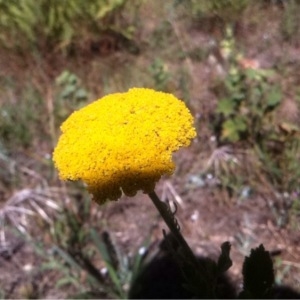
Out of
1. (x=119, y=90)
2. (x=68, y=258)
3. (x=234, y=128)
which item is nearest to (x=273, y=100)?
(x=234, y=128)

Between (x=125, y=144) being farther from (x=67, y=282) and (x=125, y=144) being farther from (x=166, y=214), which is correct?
(x=67, y=282)

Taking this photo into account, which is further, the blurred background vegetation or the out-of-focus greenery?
the out-of-focus greenery

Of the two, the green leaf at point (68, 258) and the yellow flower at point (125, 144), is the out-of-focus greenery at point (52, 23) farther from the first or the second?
the yellow flower at point (125, 144)

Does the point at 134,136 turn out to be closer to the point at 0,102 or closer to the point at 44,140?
the point at 44,140

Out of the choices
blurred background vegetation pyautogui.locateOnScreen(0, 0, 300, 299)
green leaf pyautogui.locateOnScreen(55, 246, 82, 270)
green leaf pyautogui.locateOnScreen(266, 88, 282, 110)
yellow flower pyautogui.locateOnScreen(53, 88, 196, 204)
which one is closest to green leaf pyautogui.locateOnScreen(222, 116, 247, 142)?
blurred background vegetation pyautogui.locateOnScreen(0, 0, 300, 299)

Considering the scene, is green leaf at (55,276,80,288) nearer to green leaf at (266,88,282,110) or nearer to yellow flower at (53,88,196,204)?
yellow flower at (53,88,196,204)

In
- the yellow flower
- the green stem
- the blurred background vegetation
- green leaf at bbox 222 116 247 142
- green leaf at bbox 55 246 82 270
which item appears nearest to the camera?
the yellow flower

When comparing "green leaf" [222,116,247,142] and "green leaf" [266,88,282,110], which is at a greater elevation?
"green leaf" [266,88,282,110]

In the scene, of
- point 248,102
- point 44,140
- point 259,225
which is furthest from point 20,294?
point 248,102
